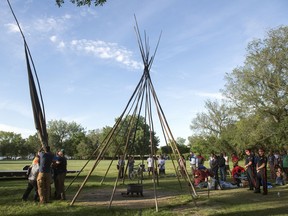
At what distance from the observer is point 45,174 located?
32.1 ft

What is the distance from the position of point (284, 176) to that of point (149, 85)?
9483mm

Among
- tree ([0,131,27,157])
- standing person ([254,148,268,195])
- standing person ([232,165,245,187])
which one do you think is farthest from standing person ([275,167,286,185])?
tree ([0,131,27,157])

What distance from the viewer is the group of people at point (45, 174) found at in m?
9.77

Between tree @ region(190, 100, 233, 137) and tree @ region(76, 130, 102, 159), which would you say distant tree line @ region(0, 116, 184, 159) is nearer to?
tree @ region(76, 130, 102, 159)

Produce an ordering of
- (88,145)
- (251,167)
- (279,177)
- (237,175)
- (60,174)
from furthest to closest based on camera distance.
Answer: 1. (88,145)
2. (237,175)
3. (279,177)
4. (251,167)
5. (60,174)

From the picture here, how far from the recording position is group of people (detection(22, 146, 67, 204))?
977 centimetres

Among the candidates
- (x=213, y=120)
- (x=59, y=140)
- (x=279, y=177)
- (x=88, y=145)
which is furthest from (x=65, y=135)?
(x=279, y=177)

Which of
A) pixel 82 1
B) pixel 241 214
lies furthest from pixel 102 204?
pixel 82 1

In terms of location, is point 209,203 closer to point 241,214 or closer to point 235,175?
point 241,214

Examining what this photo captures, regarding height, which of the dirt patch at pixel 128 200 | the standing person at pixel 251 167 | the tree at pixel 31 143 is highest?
the tree at pixel 31 143

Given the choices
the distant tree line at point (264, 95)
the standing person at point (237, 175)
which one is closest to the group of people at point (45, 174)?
the standing person at point (237, 175)

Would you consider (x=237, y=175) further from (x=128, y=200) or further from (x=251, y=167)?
(x=128, y=200)

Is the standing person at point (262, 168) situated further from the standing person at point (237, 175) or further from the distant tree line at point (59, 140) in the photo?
the distant tree line at point (59, 140)

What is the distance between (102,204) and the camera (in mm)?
9688
